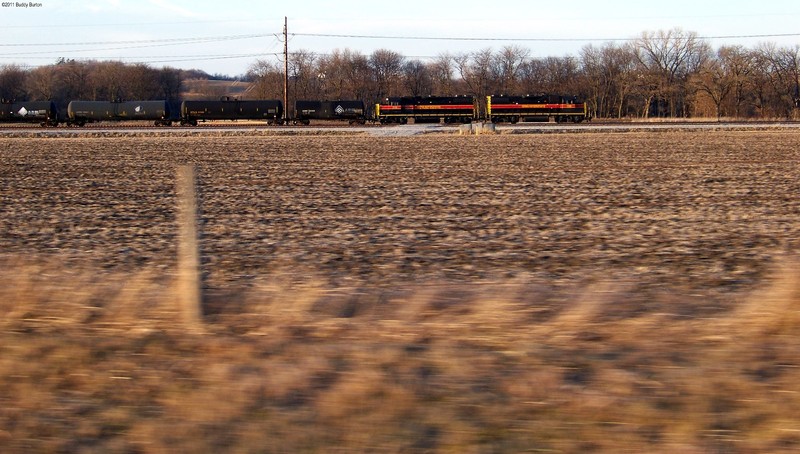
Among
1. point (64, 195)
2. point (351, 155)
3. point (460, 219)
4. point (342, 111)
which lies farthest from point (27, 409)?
point (342, 111)

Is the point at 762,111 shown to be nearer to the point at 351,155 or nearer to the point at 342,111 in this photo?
the point at 342,111

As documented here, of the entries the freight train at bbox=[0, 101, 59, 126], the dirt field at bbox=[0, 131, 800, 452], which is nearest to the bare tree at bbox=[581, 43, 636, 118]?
the freight train at bbox=[0, 101, 59, 126]

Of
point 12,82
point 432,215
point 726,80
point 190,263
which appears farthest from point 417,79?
point 190,263

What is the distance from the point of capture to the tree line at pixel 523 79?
325ft

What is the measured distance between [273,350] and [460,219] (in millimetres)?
8183

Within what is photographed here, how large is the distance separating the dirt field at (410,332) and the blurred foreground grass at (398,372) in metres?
0.02

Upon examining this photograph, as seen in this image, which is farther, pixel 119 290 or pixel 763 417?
pixel 119 290

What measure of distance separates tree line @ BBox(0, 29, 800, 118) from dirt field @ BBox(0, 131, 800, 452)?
91544 millimetres

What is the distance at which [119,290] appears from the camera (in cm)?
788

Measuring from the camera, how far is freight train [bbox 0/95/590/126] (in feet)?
237

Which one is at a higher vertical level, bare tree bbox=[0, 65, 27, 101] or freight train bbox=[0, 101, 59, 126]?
bare tree bbox=[0, 65, 27, 101]

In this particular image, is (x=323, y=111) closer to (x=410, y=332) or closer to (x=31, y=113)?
(x=31, y=113)

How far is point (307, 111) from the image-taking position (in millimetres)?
73438

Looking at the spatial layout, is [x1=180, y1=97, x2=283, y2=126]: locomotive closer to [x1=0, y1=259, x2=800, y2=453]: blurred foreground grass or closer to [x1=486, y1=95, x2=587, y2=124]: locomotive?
[x1=486, y1=95, x2=587, y2=124]: locomotive
